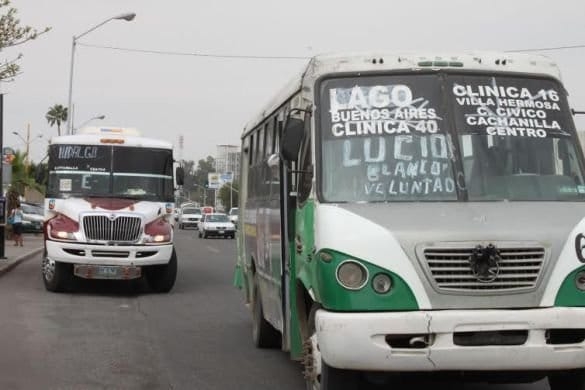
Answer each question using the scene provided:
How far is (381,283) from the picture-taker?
5691 mm

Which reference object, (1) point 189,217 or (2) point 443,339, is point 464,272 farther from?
(1) point 189,217

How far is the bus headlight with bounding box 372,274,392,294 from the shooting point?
5.68 metres

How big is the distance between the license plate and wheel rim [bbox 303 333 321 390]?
9291 mm

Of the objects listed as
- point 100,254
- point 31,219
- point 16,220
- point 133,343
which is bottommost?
point 133,343

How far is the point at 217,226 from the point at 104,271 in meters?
30.5

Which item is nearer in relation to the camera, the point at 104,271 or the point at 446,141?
the point at 446,141

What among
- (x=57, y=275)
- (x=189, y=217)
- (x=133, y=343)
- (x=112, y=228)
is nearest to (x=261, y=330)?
(x=133, y=343)

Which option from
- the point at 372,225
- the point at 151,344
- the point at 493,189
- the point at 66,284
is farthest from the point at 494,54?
the point at 66,284

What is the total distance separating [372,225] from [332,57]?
1582mm

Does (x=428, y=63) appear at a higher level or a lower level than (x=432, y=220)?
higher

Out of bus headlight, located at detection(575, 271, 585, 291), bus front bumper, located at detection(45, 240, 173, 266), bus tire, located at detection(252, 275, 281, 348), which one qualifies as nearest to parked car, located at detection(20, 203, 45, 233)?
bus front bumper, located at detection(45, 240, 173, 266)

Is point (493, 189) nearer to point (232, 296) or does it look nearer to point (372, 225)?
point (372, 225)

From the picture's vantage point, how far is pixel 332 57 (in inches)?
267

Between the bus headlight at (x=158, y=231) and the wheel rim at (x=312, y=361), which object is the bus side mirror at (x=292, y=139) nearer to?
the wheel rim at (x=312, y=361)
